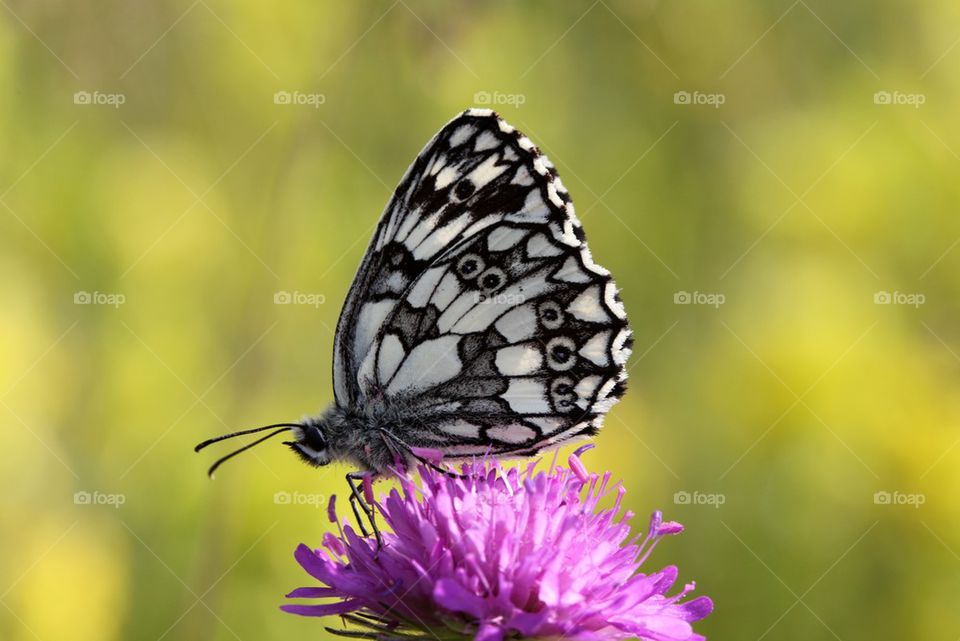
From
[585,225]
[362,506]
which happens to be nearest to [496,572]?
[362,506]

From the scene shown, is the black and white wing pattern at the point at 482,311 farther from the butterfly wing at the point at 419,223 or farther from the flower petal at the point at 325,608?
the flower petal at the point at 325,608

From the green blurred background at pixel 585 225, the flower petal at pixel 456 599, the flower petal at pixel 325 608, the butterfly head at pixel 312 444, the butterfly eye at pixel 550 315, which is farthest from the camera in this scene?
the green blurred background at pixel 585 225

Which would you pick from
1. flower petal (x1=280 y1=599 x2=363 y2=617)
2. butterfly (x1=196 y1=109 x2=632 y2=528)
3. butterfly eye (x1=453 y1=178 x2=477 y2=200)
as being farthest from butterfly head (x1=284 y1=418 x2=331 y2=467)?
butterfly eye (x1=453 y1=178 x2=477 y2=200)

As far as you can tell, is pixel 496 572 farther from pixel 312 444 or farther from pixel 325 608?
pixel 312 444

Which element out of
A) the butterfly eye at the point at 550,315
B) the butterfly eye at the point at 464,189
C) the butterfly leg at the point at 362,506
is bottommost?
the butterfly leg at the point at 362,506

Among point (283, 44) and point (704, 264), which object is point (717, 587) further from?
point (283, 44)

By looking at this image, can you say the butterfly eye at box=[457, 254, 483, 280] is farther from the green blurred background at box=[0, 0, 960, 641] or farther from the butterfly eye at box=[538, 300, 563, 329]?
the green blurred background at box=[0, 0, 960, 641]

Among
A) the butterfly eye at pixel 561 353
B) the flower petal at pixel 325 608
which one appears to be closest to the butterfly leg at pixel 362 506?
the flower petal at pixel 325 608

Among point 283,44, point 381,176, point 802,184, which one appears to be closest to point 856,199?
point 802,184
